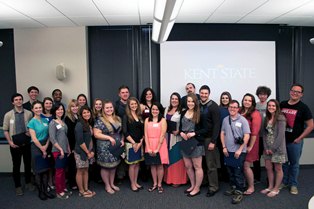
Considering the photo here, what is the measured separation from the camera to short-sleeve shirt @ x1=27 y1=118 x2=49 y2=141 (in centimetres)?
305

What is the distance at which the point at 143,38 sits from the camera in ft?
15.0

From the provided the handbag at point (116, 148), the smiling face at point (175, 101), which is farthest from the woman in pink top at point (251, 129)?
the handbag at point (116, 148)

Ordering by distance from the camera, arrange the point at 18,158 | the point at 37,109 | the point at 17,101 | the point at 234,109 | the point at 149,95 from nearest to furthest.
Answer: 1. the point at 234,109
2. the point at 37,109
3. the point at 17,101
4. the point at 18,158
5. the point at 149,95

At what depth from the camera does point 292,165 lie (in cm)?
324

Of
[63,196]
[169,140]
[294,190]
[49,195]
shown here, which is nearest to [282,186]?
[294,190]

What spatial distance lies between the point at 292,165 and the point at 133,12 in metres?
3.23

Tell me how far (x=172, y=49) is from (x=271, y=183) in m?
2.78

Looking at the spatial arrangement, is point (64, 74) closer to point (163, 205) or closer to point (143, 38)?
point (143, 38)

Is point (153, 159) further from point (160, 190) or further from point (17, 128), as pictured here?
point (17, 128)

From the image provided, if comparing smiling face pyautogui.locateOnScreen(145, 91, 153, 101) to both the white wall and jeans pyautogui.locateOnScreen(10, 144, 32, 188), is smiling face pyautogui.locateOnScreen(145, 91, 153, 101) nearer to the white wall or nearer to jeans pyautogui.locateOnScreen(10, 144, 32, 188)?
the white wall

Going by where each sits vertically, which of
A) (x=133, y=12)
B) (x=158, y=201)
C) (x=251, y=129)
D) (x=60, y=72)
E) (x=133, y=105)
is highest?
(x=133, y=12)

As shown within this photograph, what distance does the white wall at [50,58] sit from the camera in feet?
14.4

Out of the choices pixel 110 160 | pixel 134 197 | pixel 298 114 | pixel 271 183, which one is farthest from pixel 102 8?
pixel 271 183

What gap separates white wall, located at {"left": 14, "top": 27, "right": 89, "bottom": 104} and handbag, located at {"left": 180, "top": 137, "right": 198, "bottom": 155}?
2306 millimetres
